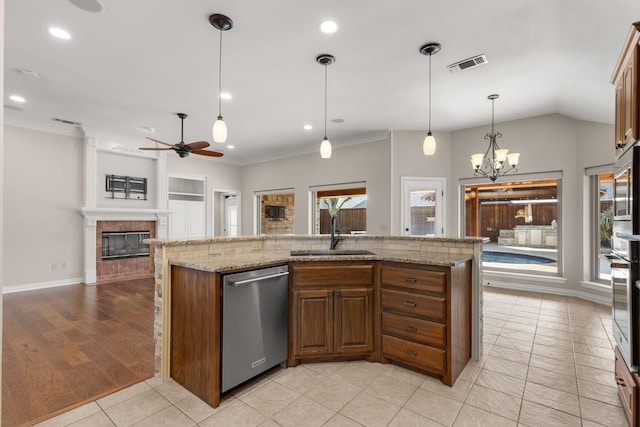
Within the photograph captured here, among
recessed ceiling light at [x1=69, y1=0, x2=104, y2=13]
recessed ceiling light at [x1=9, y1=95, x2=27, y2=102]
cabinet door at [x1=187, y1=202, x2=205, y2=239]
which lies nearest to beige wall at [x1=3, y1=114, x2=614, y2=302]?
recessed ceiling light at [x1=9, y1=95, x2=27, y2=102]

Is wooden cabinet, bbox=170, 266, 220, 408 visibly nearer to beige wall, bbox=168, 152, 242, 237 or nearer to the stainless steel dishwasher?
the stainless steel dishwasher

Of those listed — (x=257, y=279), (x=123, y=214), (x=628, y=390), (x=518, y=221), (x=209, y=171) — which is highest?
(x=209, y=171)

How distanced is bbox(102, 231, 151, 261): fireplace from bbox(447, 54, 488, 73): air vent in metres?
5.85

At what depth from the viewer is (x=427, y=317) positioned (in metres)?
2.44

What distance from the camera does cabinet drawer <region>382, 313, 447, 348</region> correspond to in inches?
94.3

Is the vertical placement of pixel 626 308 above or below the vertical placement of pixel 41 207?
below

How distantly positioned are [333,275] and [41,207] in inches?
220

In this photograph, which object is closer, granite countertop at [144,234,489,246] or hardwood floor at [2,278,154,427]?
hardwood floor at [2,278,154,427]

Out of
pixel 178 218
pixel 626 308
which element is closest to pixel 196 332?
pixel 626 308

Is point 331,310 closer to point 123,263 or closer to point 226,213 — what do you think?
point 123,263

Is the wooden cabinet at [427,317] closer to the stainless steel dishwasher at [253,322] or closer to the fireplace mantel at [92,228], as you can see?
the stainless steel dishwasher at [253,322]

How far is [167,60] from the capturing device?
3223 millimetres

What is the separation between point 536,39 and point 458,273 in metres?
2.22

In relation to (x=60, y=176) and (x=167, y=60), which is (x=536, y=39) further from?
(x=60, y=176)
